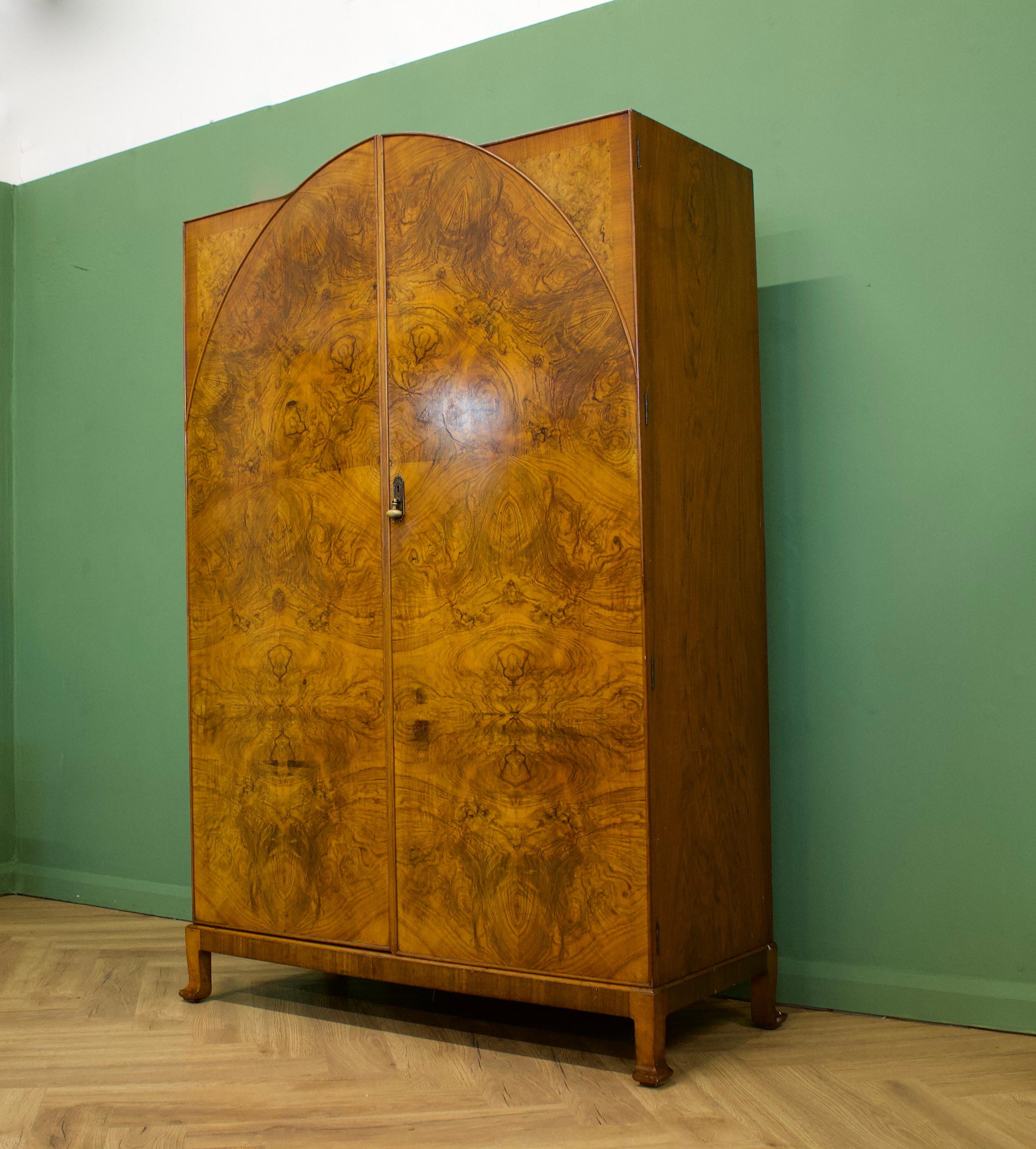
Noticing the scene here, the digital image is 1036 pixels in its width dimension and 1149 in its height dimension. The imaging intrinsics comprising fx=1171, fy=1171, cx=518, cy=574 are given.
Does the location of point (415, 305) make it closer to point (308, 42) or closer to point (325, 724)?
point (325, 724)

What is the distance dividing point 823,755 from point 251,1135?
1.44 metres

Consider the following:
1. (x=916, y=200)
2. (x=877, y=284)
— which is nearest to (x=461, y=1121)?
(x=877, y=284)

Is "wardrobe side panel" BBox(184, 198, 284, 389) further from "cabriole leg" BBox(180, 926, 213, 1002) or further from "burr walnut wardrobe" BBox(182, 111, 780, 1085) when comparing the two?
"cabriole leg" BBox(180, 926, 213, 1002)

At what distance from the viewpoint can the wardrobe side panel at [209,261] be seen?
2.74 m

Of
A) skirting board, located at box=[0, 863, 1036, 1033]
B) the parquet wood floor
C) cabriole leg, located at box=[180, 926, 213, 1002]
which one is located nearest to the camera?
the parquet wood floor

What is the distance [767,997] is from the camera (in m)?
2.50

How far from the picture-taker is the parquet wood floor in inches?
78.3

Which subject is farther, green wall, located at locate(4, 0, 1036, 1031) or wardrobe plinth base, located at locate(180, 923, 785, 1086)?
green wall, located at locate(4, 0, 1036, 1031)

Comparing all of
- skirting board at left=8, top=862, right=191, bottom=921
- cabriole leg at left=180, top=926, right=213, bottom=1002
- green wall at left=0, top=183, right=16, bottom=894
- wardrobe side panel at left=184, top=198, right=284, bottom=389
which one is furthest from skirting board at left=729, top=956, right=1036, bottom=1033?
green wall at left=0, top=183, right=16, bottom=894

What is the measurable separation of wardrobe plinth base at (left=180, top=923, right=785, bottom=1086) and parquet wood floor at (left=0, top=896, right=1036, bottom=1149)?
0.24ft

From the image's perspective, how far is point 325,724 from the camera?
8.49 ft

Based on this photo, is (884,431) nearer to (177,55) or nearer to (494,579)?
(494,579)

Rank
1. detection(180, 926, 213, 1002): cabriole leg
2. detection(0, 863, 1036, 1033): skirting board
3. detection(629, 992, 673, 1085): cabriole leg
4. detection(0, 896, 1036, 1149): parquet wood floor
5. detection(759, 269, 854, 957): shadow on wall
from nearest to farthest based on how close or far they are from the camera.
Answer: detection(0, 896, 1036, 1149): parquet wood floor, detection(629, 992, 673, 1085): cabriole leg, detection(0, 863, 1036, 1033): skirting board, detection(759, 269, 854, 957): shadow on wall, detection(180, 926, 213, 1002): cabriole leg

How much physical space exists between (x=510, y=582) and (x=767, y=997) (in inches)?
41.5
